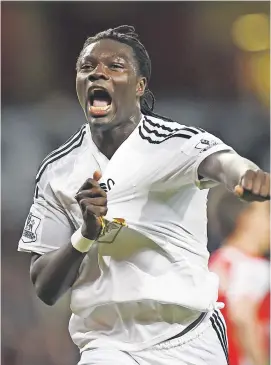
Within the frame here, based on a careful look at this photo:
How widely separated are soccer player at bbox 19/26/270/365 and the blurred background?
557 mm

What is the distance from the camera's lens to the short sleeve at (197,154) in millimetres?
1196

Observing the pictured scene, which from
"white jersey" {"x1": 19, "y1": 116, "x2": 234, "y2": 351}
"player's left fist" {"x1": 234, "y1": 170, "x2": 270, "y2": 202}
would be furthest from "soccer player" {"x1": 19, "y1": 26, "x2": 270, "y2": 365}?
"player's left fist" {"x1": 234, "y1": 170, "x2": 270, "y2": 202}

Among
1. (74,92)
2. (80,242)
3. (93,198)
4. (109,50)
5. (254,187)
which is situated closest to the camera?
(254,187)

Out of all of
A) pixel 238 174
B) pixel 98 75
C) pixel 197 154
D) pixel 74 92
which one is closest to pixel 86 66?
pixel 98 75

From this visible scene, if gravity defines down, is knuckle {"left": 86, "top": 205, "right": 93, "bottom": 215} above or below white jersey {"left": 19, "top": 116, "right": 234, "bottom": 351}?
above

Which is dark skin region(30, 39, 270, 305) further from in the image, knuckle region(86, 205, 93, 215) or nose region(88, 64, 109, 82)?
knuckle region(86, 205, 93, 215)

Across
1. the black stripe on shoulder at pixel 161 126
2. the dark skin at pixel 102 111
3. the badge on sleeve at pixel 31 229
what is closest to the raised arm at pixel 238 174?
the black stripe on shoulder at pixel 161 126

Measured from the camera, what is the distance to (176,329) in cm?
129

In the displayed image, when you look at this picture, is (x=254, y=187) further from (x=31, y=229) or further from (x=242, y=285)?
(x=242, y=285)

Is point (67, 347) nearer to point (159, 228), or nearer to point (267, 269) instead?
point (267, 269)

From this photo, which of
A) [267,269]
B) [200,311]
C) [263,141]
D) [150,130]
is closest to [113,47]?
[150,130]

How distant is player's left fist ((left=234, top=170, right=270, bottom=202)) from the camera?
39.8 inches

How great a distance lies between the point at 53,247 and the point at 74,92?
67 centimetres

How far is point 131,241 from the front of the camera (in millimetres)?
1289
